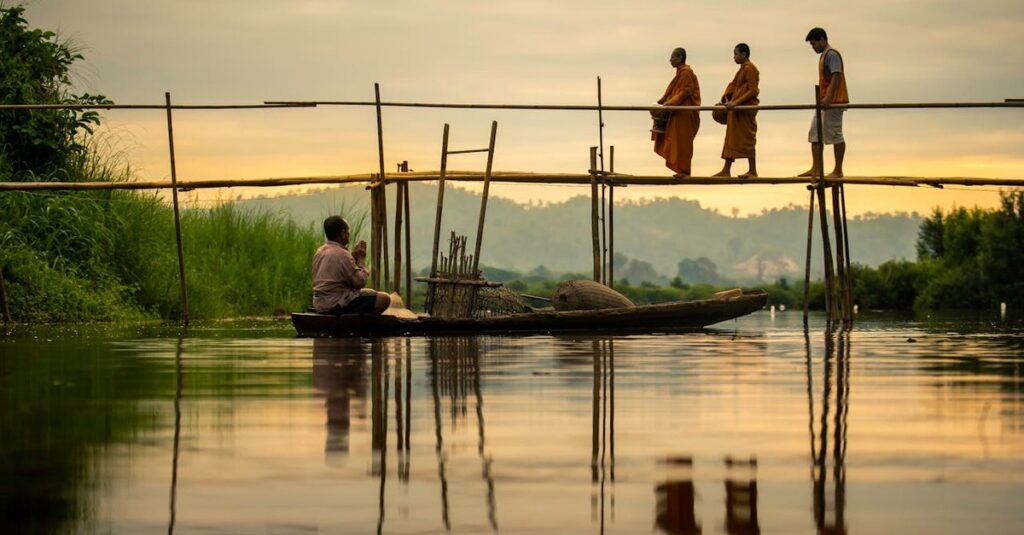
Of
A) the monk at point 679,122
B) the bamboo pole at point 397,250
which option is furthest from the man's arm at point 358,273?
the monk at point 679,122

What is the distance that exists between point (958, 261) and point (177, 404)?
36.7 meters

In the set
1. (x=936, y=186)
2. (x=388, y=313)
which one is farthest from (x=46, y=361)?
(x=936, y=186)

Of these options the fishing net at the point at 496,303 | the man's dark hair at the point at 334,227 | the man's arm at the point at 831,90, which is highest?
the man's arm at the point at 831,90

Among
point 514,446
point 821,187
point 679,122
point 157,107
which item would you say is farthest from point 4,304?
point 514,446

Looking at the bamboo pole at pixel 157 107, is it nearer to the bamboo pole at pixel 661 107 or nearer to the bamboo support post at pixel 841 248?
the bamboo pole at pixel 661 107

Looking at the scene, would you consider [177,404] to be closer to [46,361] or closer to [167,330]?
[46,361]

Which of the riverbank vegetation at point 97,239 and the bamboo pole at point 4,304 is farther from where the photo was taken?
the riverbank vegetation at point 97,239

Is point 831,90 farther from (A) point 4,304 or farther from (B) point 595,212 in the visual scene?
(A) point 4,304

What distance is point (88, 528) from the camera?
4699mm

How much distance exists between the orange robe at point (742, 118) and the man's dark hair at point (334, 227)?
5.19 meters

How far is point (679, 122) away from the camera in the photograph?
20453 millimetres

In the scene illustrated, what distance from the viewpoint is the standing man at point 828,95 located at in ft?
64.6

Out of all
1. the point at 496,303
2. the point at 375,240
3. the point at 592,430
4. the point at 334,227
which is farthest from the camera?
the point at 375,240

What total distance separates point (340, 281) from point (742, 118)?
5.47 m
